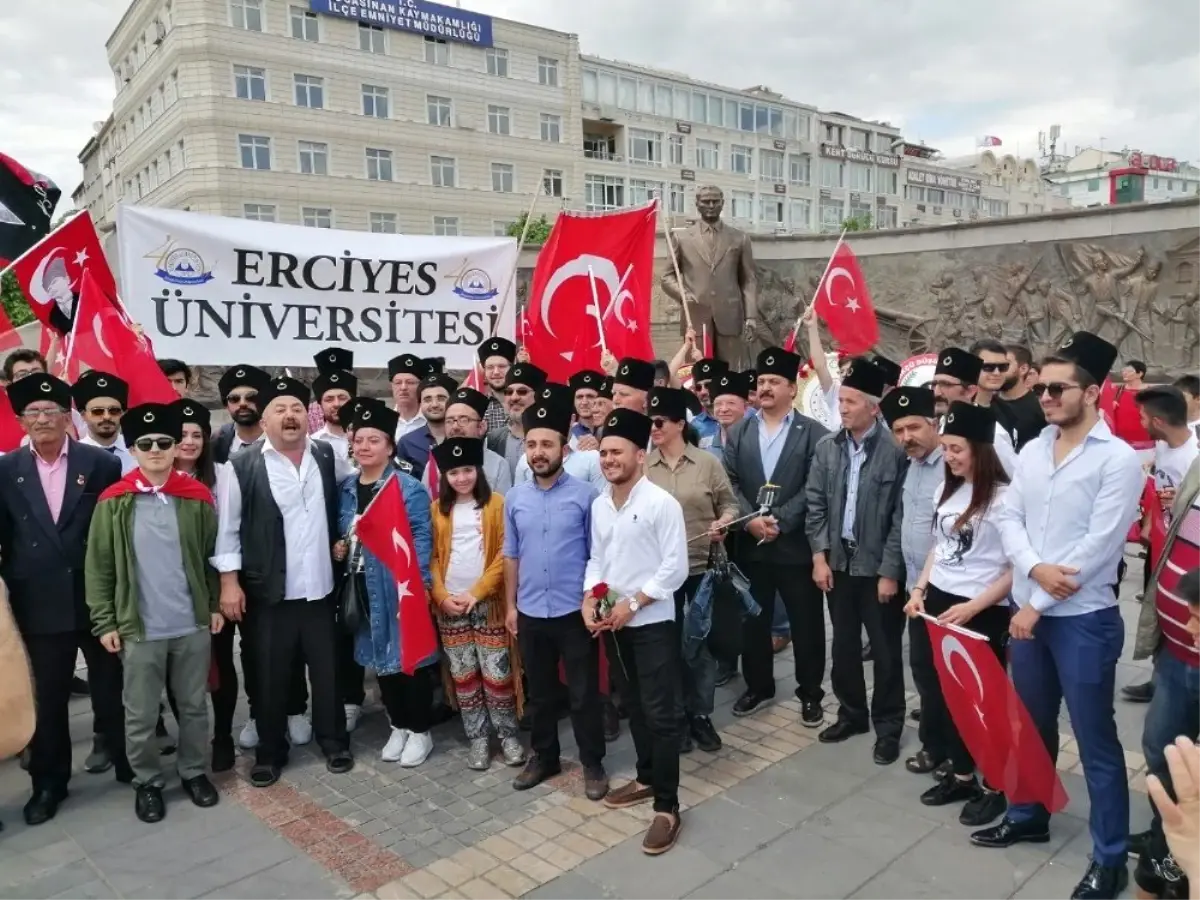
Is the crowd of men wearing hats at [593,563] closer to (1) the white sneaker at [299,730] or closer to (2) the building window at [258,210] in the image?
(1) the white sneaker at [299,730]

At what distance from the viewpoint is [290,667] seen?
16.1ft

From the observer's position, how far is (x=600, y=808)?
4375mm

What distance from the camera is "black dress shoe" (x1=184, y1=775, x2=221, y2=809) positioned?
454cm

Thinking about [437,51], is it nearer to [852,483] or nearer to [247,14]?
[247,14]

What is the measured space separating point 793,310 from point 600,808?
12860 millimetres

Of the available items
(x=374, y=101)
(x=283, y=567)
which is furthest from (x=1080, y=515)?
(x=374, y=101)

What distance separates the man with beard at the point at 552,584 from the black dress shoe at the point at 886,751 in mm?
1518

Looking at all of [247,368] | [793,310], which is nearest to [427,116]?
[793,310]

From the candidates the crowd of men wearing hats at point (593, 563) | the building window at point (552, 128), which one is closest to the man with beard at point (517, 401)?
the crowd of men wearing hats at point (593, 563)

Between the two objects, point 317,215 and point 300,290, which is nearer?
point 300,290

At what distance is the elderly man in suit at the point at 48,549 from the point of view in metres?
4.44

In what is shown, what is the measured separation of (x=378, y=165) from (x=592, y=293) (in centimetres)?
3875

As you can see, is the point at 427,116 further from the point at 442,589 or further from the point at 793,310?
the point at 442,589

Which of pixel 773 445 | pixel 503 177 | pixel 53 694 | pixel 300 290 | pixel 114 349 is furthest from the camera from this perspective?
pixel 503 177
